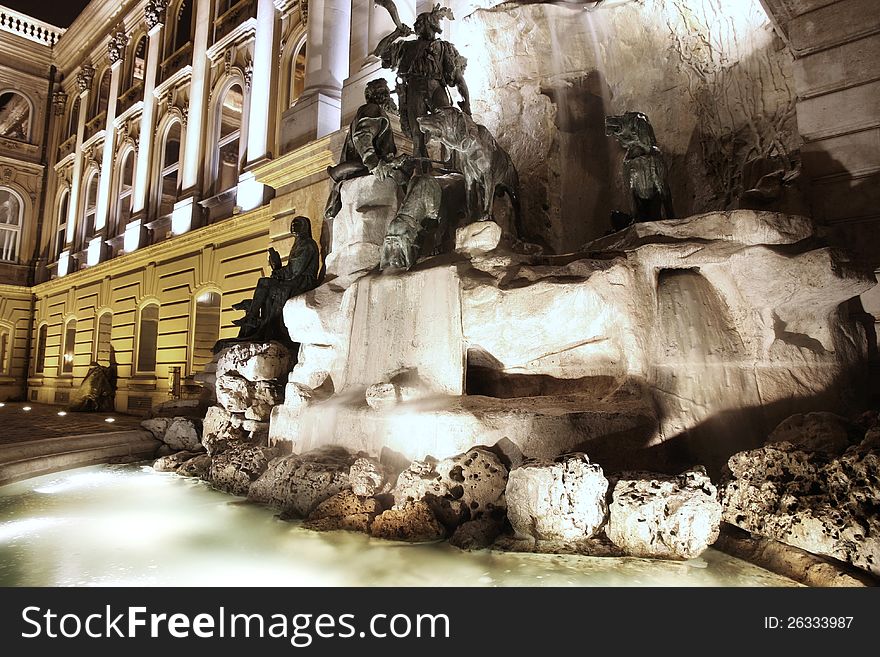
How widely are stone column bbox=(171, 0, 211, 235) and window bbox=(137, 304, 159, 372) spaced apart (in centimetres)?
318

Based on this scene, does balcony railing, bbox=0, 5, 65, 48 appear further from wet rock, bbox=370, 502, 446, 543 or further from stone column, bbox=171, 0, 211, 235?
wet rock, bbox=370, 502, 446, 543

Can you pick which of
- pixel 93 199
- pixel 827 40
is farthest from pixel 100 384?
pixel 827 40

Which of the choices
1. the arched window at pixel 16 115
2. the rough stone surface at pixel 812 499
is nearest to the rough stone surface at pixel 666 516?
the rough stone surface at pixel 812 499

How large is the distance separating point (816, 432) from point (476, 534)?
192cm

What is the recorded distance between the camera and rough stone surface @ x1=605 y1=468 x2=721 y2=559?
286cm

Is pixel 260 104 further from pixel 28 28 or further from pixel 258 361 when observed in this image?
pixel 28 28

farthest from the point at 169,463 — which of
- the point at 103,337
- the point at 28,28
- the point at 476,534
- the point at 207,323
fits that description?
the point at 28,28

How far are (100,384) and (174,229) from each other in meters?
4.56

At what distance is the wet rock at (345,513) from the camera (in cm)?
357

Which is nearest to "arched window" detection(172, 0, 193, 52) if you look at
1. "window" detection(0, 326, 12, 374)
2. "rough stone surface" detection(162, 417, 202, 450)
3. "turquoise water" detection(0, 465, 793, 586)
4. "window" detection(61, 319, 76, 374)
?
"window" detection(61, 319, 76, 374)

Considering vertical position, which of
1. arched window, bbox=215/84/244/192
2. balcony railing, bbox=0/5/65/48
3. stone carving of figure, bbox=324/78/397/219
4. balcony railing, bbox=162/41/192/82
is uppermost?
balcony railing, bbox=0/5/65/48

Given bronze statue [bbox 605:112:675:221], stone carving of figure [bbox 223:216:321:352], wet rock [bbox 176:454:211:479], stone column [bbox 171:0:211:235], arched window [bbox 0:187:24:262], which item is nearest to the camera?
bronze statue [bbox 605:112:675:221]
